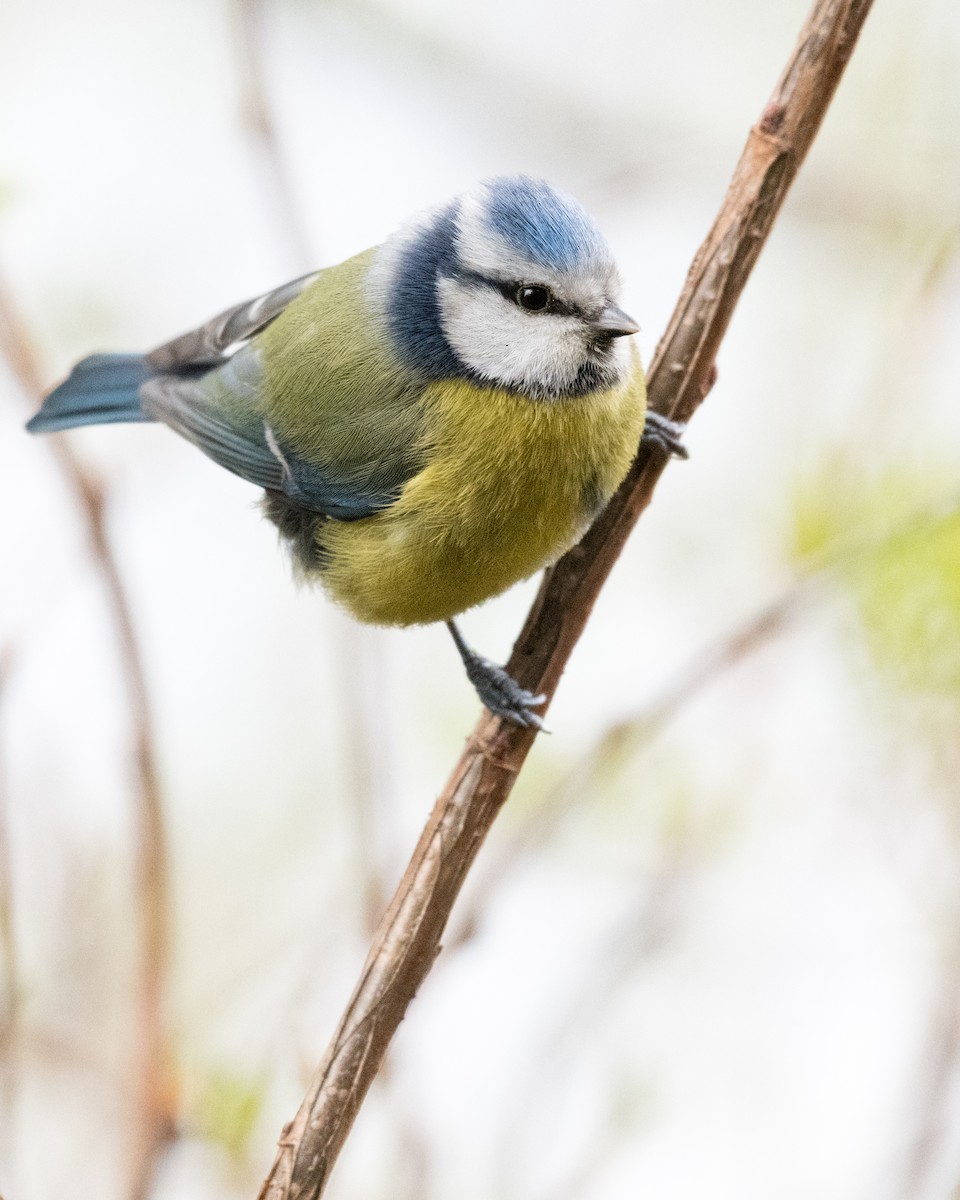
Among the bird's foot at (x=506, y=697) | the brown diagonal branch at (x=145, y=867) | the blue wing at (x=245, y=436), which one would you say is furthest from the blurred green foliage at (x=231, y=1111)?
the blue wing at (x=245, y=436)

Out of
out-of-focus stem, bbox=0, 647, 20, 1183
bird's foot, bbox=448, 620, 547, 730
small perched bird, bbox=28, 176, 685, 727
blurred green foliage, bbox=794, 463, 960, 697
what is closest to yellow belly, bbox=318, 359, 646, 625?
small perched bird, bbox=28, 176, 685, 727

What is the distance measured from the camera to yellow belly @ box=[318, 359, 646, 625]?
1537 millimetres

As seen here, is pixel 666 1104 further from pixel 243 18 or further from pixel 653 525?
pixel 243 18

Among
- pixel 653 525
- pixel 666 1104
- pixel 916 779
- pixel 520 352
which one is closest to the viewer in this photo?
pixel 520 352

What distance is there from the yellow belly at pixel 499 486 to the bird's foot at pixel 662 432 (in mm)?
51

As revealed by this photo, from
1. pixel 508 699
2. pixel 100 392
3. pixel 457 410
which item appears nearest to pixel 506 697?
pixel 508 699

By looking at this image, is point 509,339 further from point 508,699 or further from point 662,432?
point 508,699

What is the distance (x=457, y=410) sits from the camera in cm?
158

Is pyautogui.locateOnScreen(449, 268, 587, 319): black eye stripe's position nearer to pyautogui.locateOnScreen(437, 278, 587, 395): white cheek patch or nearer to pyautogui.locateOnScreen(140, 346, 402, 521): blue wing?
pyautogui.locateOnScreen(437, 278, 587, 395): white cheek patch

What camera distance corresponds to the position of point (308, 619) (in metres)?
2.55

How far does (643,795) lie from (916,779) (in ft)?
1.46

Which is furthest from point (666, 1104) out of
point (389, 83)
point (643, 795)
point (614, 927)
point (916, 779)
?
point (389, 83)

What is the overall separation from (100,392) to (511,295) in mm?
813

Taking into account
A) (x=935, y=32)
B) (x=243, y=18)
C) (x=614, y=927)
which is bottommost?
(x=614, y=927)
